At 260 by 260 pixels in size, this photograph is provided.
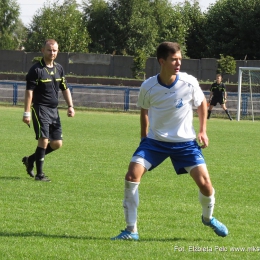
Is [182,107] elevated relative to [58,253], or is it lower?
elevated

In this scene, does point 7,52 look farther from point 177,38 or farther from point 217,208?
point 217,208

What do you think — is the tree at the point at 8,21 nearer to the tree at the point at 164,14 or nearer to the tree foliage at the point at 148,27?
the tree foliage at the point at 148,27

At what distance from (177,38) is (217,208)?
49731 mm

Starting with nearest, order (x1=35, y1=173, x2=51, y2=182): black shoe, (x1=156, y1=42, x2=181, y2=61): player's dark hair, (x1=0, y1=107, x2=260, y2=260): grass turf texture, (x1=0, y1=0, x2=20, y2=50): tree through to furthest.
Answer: (x1=0, y1=107, x2=260, y2=260): grass turf texture → (x1=156, y1=42, x2=181, y2=61): player's dark hair → (x1=35, y1=173, x2=51, y2=182): black shoe → (x1=0, y1=0, x2=20, y2=50): tree

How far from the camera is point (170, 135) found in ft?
20.6

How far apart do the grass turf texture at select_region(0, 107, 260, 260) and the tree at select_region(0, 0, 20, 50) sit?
67627mm

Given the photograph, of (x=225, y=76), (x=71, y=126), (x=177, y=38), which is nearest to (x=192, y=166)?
(x=71, y=126)

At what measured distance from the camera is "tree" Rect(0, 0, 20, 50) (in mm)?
80125

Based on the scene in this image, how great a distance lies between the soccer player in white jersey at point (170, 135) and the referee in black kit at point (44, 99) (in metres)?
3.49

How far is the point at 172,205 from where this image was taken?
8.12 m

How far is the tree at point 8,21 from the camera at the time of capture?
263 feet

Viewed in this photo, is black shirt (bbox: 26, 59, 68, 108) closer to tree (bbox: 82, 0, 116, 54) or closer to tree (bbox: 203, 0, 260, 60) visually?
tree (bbox: 203, 0, 260, 60)

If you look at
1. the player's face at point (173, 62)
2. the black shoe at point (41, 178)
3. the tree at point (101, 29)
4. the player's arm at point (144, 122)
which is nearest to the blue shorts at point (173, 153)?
the player's arm at point (144, 122)

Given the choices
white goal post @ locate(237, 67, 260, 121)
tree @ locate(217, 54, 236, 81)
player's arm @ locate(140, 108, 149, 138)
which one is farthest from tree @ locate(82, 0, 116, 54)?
player's arm @ locate(140, 108, 149, 138)
